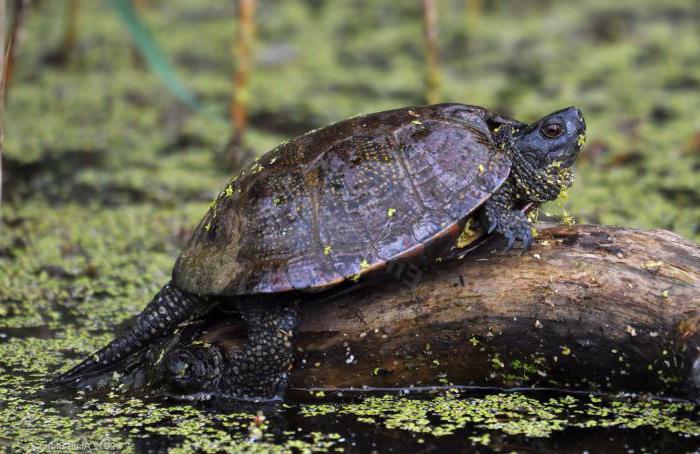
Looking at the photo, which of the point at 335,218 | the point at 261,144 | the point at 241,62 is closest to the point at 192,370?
the point at 335,218

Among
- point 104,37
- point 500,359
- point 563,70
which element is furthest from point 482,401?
point 104,37

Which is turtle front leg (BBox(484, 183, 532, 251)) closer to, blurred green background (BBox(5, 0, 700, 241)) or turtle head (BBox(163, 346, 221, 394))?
turtle head (BBox(163, 346, 221, 394))

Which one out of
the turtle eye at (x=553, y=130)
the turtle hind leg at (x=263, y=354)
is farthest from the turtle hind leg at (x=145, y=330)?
the turtle eye at (x=553, y=130)

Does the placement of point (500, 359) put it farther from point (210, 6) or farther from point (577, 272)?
point (210, 6)

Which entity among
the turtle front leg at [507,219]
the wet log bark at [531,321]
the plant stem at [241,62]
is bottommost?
the wet log bark at [531,321]

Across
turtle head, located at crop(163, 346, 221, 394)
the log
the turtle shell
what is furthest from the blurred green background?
the log

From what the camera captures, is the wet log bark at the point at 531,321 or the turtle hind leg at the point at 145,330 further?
the turtle hind leg at the point at 145,330

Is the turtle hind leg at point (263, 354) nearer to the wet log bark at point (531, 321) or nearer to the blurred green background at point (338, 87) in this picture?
the wet log bark at point (531, 321)
